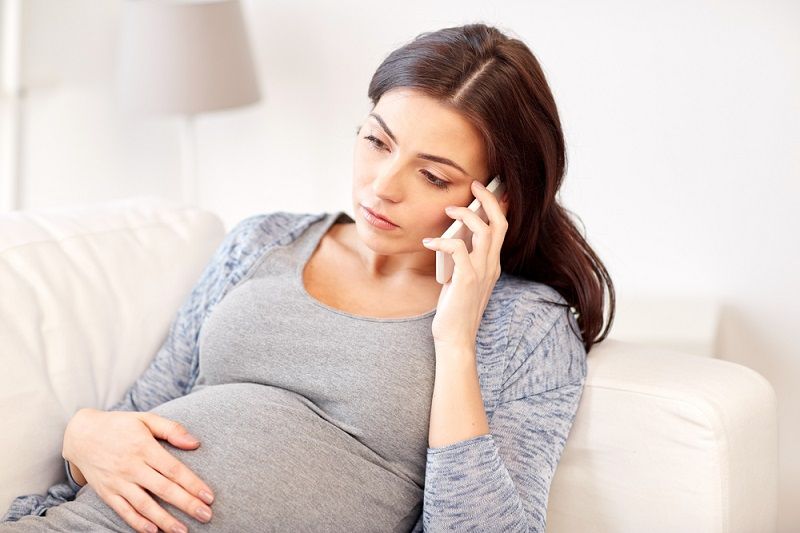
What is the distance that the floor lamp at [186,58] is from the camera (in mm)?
2736

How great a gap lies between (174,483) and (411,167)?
54 centimetres

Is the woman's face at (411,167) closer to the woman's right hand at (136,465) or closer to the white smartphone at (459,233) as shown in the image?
the white smartphone at (459,233)

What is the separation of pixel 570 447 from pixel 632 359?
17 centimetres

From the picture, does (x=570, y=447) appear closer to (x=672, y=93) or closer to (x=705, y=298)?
(x=705, y=298)

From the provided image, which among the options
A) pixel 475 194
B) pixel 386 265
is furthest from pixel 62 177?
pixel 475 194

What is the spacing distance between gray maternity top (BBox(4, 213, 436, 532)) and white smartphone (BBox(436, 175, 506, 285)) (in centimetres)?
9

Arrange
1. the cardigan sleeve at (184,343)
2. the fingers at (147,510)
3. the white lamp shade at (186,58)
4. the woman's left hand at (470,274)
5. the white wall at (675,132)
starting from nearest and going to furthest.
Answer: the fingers at (147,510)
the woman's left hand at (470,274)
the cardigan sleeve at (184,343)
the white wall at (675,132)
the white lamp shade at (186,58)

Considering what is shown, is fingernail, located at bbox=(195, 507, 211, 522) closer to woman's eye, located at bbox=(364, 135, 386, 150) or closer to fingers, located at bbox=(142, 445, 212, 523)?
fingers, located at bbox=(142, 445, 212, 523)

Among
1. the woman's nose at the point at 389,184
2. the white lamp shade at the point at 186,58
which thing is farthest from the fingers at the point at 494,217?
the white lamp shade at the point at 186,58

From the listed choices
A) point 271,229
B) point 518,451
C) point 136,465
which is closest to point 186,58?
point 271,229

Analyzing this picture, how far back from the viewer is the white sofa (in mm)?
1311

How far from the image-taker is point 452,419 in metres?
1.30

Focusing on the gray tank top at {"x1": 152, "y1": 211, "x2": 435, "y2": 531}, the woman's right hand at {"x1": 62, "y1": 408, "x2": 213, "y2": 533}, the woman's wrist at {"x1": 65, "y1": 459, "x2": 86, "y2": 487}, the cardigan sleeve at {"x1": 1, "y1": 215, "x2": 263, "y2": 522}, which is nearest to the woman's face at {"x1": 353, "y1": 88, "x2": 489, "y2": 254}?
the gray tank top at {"x1": 152, "y1": 211, "x2": 435, "y2": 531}

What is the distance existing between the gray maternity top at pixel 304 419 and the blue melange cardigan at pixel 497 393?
0.24ft
